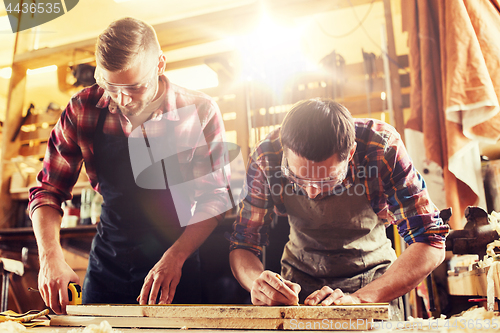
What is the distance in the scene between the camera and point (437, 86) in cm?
158

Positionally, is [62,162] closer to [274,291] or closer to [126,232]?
[126,232]

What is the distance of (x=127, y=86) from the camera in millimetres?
1199

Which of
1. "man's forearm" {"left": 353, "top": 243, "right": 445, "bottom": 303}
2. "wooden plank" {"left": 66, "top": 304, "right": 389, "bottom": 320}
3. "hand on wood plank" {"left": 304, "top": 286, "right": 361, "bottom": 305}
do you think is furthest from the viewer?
"man's forearm" {"left": 353, "top": 243, "right": 445, "bottom": 303}

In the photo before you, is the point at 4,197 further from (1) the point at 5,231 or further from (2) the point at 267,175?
(2) the point at 267,175

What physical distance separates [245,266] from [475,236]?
74cm

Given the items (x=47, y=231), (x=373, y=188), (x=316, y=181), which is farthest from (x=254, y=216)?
(x=47, y=231)

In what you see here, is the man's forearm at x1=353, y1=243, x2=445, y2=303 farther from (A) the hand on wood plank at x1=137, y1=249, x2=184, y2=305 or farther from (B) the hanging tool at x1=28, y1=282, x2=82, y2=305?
(B) the hanging tool at x1=28, y1=282, x2=82, y2=305

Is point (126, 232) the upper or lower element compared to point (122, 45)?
lower

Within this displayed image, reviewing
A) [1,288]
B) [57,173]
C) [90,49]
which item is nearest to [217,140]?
[57,173]

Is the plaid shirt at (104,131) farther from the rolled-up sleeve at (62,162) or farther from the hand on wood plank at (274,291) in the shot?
the hand on wood plank at (274,291)

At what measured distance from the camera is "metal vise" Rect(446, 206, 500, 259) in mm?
1063

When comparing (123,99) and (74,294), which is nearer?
(74,294)

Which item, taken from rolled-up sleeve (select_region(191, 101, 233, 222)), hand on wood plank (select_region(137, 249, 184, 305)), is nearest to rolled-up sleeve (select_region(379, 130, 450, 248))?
rolled-up sleeve (select_region(191, 101, 233, 222))

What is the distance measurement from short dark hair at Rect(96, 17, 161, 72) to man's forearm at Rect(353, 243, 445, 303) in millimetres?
1049
